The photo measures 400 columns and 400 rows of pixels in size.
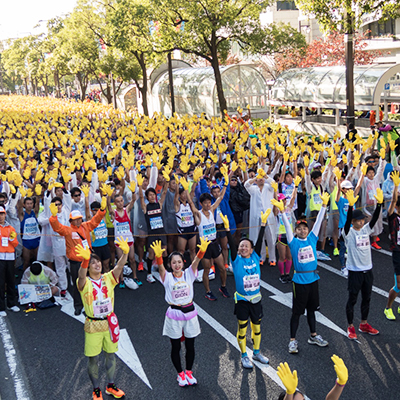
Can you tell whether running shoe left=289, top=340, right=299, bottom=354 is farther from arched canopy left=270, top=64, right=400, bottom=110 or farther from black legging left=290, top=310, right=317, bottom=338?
arched canopy left=270, top=64, right=400, bottom=110

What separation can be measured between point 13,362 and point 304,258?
3.61 meters

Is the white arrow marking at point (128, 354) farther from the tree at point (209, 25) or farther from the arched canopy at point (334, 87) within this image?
the tree at point (209, 25)

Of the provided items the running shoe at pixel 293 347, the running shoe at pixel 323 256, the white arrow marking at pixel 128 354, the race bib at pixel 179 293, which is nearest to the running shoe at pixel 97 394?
Result: the white arrow marking at pixel 128 354

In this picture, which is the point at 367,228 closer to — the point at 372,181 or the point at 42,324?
the point at 372,181

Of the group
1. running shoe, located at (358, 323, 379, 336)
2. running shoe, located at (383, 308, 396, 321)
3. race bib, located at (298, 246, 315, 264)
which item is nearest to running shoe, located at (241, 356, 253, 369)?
race bib, located at (298, 246, 315, 264)

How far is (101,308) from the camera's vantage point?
15.8ft

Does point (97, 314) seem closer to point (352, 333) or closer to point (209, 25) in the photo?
point (352, 333)

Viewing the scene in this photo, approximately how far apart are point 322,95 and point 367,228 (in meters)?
15.2

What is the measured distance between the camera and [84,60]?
3903 cm

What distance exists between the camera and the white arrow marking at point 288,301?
20.0 feet

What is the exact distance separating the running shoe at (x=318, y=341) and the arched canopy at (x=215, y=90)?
72.7ft

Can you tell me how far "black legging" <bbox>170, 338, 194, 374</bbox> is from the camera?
16.4ft

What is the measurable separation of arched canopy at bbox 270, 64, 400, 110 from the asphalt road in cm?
1133

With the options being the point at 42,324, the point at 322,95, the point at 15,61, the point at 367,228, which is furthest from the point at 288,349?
the point at 15,61
